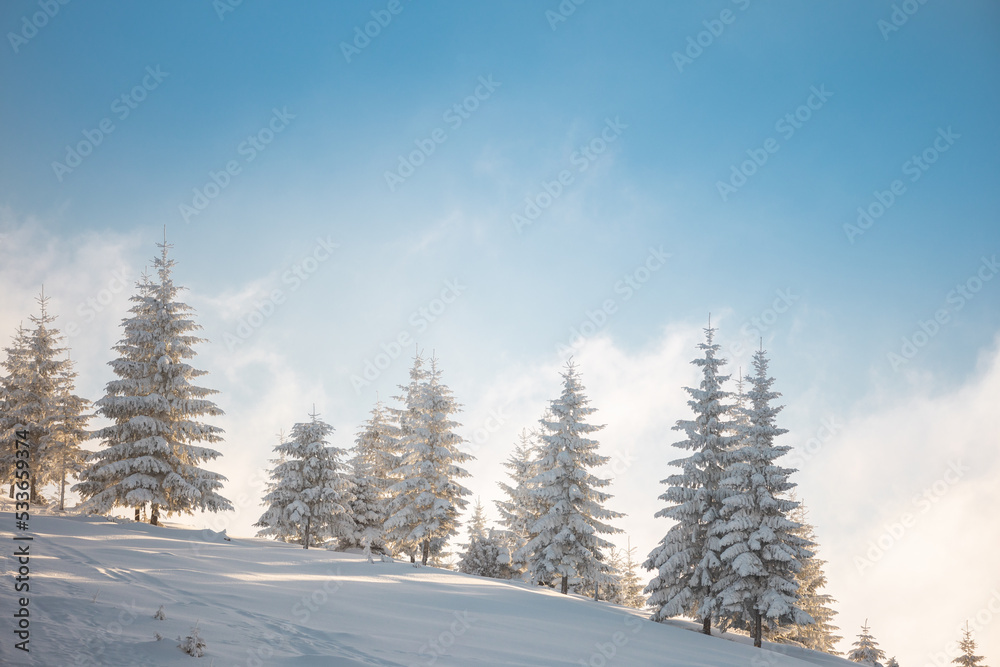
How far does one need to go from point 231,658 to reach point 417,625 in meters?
5.04

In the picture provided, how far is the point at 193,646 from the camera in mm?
6547

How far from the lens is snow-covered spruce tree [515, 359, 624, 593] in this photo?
29312 millimetres

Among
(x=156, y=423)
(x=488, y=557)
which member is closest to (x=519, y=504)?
(x=488, y=557)

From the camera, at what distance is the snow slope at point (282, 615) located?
6672 millimetres

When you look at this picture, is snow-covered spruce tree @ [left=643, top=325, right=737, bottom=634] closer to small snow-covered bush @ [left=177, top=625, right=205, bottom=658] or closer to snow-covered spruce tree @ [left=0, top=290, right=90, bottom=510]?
small snow-covered bush @ [left=177, top=625, right=205, bottom=658]

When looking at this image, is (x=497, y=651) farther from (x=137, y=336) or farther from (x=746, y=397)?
(x=137, y=336)

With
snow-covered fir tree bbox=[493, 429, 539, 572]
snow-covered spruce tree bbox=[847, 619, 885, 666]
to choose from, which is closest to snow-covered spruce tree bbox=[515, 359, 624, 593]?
snow-covered fir tree bbox=[493, 429, 539, 572]

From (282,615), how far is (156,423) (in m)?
20.3

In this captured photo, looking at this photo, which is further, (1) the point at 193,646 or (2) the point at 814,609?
(2) the point at 814,609

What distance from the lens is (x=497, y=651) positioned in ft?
33.7

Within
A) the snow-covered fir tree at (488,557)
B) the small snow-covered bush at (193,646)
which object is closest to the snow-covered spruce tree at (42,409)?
the snow-covered fir tree at (488,557)

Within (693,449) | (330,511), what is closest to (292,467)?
(330,511)

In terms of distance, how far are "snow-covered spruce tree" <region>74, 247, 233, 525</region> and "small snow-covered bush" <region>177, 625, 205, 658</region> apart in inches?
860

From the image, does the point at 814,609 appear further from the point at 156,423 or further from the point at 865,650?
the point at 156,423
